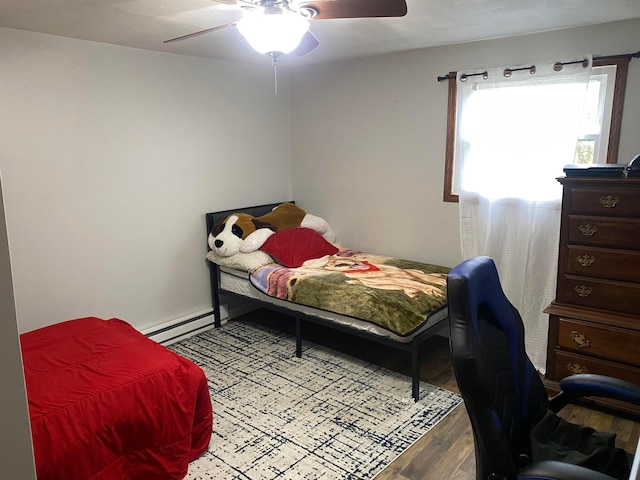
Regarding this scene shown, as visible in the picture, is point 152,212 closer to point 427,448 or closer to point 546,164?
point 427,448

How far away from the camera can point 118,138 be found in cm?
330

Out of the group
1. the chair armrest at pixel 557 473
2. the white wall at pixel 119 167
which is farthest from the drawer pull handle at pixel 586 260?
the white wall at pixel 119 167

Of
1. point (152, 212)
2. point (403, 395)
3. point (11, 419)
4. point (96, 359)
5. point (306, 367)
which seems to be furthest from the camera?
point (152, 212)

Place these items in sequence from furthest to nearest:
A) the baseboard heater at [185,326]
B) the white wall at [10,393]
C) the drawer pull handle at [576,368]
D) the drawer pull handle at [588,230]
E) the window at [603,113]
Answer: the baseboard heater at [185,326]
the window at [603,113]
the drawer pull handle at [576,368]
the drawer pull handle at [588,230]
the white wall at [10,393]

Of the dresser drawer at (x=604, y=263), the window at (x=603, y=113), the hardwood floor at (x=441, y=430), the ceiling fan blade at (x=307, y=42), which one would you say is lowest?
the hardwood floor at (x=441, y=430)

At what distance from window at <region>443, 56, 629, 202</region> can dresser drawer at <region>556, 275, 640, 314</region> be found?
0.83 m

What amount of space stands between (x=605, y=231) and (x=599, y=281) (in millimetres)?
286

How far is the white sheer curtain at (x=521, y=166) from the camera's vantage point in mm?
2986

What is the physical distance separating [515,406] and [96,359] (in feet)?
6.28

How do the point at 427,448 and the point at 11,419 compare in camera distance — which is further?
the point at 427,448

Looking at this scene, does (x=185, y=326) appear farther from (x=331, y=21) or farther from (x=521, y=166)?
(x=521, y=166)

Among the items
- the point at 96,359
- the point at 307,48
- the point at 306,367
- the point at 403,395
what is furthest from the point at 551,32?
the point at 96,359

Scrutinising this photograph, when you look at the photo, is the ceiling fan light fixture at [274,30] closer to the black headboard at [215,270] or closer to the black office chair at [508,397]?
the black office chair at [508,397]

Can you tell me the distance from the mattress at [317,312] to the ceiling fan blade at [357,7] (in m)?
1.73
